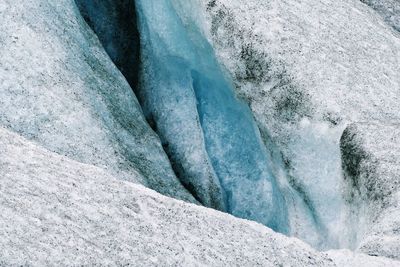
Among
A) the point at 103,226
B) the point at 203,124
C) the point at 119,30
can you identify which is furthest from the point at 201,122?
the point at 103,226

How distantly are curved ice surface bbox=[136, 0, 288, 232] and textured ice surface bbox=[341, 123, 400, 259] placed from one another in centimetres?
63

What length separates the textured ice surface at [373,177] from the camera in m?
2.29

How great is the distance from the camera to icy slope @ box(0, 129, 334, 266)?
176 centimetres

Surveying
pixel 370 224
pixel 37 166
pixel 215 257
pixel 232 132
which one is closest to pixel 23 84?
pixel 37 166

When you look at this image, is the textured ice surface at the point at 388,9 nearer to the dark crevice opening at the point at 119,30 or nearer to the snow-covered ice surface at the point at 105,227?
the dark crevice opening at the point at 119,30

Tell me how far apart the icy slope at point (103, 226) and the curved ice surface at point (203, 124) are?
1076mm

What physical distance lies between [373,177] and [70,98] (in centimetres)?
118

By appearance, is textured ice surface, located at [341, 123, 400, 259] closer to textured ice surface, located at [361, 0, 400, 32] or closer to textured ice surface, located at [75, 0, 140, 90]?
textured ice surface, located at [361, 0, 400, 32]

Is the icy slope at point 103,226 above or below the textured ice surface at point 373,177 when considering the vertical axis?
below

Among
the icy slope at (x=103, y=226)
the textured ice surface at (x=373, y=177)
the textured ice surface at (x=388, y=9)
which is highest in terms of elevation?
the textured ice surface at (x=388, y=9)

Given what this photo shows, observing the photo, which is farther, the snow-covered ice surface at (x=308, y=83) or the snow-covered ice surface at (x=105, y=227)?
the snow-covered ice surface at (x=308, y=83)

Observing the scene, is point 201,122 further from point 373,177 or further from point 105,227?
point 105,227

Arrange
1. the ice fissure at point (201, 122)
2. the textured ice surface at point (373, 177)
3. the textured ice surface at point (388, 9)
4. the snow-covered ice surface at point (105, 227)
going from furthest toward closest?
the textured ice surface at point (388, 9) < the ice fissure at point (201, 122) < the textured ice surface at point (373, 177) < the snow-covered ice surface at point (105, 227)

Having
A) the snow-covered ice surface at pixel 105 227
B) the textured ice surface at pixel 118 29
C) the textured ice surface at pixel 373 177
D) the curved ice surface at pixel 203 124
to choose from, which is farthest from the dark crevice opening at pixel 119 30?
the snow-covered ice surface at pixel 105 227
